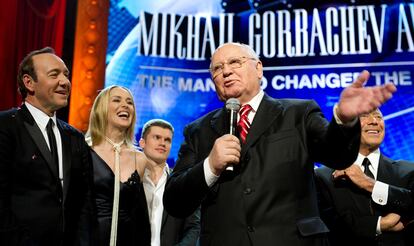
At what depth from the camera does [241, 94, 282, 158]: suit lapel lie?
1677 millimetres

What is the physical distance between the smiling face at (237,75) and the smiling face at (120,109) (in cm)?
115

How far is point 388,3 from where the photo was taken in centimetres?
504

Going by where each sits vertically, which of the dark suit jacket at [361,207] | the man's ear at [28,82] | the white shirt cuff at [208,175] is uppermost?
the man's ear at [28,82]

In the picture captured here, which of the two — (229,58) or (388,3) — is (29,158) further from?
(388,3)

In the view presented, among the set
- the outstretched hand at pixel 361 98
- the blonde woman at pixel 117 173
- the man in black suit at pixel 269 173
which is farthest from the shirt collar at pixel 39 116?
the outstretched hand at pixel 361 98

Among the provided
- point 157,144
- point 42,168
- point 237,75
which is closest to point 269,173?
point 237,75

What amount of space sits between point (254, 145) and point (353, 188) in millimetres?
983

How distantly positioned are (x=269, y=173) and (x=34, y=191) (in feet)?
3.51

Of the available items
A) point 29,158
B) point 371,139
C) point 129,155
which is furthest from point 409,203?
point 29,158

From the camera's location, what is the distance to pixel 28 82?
236cm

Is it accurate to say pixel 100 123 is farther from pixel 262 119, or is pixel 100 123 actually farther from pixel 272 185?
pixel 272 185

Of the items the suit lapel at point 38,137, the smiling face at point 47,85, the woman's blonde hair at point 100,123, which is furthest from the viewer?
the woman's blonde hair at point 100,123

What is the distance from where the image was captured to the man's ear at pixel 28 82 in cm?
234

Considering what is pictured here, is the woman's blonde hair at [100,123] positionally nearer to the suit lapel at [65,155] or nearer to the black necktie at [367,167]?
the suit lapel at [65,155]
